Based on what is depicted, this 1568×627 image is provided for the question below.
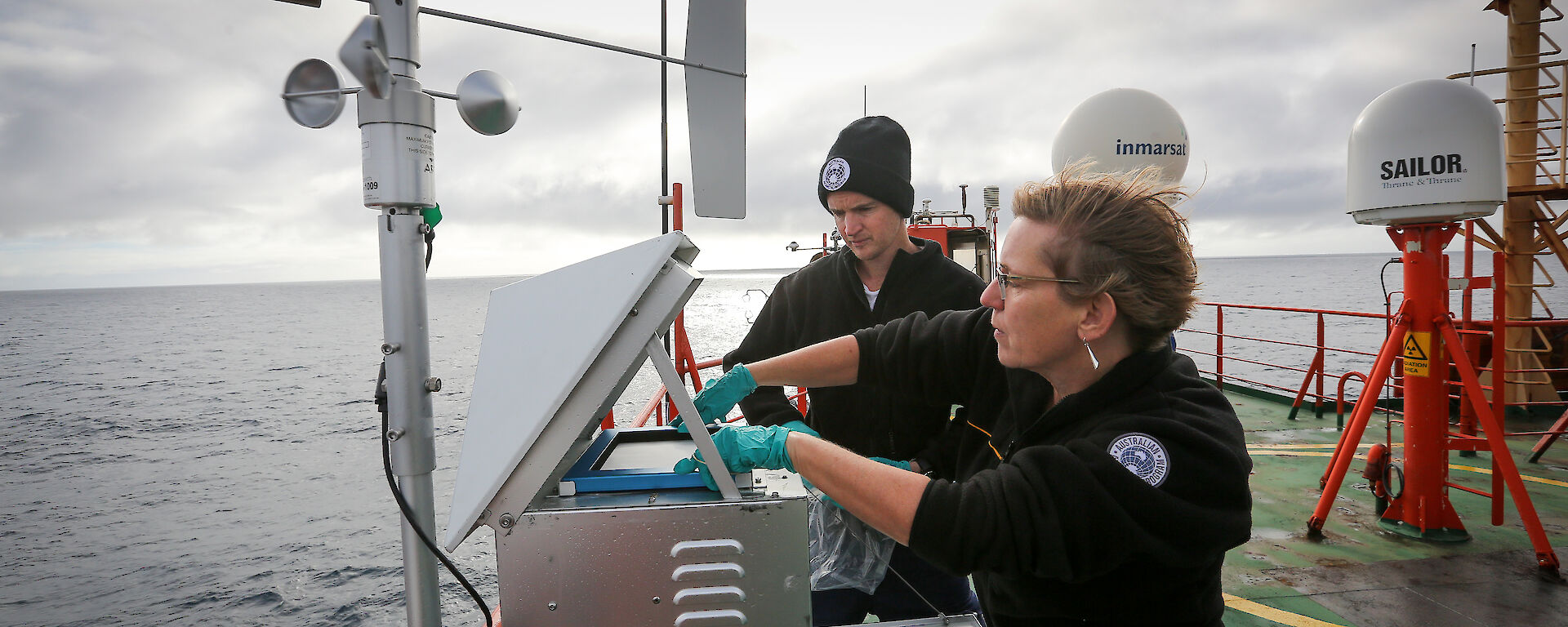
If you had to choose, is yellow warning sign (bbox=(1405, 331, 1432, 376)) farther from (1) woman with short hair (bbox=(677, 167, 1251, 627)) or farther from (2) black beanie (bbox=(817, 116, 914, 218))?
(1) woman with short hair (bbox=(677, 167, 1251, 627))

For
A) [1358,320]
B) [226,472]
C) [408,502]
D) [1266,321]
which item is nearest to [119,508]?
[226,472]

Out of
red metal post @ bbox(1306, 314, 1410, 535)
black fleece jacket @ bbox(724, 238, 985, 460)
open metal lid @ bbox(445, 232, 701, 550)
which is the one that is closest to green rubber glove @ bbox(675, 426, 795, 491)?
open metal lid @ bbox(445, 232, 701, 550)

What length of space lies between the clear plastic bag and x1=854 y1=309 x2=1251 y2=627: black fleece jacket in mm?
531

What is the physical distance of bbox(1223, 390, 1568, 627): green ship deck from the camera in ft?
11.2

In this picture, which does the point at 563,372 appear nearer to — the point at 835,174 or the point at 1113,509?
the point at 1113,509

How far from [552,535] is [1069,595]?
33.4 inches

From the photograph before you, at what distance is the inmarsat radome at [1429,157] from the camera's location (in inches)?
139

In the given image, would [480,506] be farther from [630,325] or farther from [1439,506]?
[1439,506]

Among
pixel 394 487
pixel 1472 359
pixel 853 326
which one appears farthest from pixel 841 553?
pixel 1472 359

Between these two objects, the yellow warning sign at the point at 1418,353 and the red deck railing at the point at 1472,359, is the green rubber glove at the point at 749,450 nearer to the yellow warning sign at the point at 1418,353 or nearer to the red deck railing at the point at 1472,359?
the red deck railing at the point at 1472,359

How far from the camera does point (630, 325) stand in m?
1.13

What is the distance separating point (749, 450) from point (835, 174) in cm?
145

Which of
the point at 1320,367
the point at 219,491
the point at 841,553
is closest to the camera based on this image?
the point at 841,553

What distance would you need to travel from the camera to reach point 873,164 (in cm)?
246
